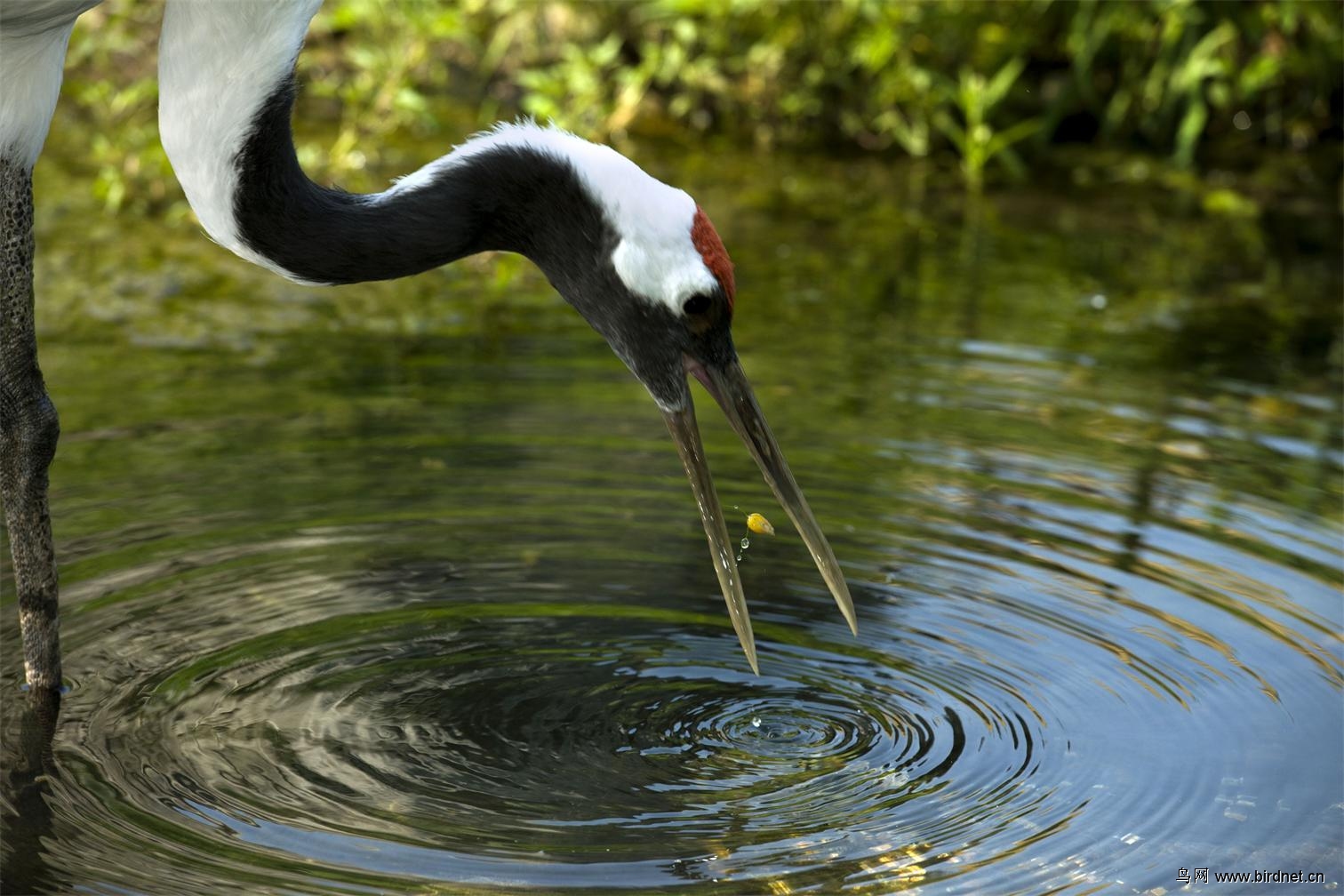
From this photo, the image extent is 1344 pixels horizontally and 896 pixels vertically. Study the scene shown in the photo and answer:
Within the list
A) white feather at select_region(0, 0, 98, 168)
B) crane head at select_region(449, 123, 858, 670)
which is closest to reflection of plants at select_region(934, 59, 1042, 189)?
crane head at select_region(449, 123, 858, 670)

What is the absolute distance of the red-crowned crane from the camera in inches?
145

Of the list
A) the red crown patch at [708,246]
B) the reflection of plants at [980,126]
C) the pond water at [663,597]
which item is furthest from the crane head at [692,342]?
the reflection of plants at [980,126]

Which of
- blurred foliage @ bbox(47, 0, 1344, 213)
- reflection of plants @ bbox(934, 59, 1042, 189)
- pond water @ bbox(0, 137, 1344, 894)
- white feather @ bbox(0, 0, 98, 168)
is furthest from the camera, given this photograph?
reflection of plants @ bbox(934, 59, 1042, 189)

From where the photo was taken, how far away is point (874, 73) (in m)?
9.95

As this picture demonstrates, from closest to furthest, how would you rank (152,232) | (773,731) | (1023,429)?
(773,731) < (1023,429) < (152,232)

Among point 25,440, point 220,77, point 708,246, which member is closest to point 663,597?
point 708,246

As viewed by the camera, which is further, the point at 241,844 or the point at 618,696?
the point at 618,696

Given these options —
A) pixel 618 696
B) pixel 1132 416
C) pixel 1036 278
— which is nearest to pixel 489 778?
pixel 618 696

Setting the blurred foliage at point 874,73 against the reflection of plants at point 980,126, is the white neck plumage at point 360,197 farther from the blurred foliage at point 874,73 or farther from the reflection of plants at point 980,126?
the reflection of plants at point 980,126

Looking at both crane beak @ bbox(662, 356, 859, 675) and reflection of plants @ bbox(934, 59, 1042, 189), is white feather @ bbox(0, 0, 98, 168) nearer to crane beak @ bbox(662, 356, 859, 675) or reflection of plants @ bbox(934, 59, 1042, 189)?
crane beak @ bbox(662, 356, 859, 675)

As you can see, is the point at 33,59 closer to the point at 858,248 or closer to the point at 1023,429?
the point at 1023,429

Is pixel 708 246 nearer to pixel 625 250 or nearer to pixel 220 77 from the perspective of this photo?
pixel 625 250

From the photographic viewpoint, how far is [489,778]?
3682 millimetres

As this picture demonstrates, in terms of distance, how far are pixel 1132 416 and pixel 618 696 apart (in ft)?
9.59
